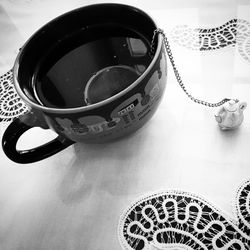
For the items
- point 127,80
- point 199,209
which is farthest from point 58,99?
point 199,209

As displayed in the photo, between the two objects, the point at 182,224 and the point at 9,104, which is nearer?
the point at 182,224

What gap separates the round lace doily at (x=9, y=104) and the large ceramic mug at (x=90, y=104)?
10 cm

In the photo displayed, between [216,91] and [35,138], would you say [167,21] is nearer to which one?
[216,91]

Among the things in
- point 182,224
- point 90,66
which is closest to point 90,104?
point 90,66

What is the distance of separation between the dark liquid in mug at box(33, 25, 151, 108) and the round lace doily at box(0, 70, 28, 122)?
0.10 m

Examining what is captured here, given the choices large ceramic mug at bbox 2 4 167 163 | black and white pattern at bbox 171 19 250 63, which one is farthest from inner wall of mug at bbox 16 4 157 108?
black and white pattern at bbox 171 19 250 63

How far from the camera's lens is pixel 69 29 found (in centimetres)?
37

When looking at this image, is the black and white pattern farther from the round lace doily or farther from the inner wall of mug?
the round lace doily

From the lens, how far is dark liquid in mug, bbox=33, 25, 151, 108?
34cm

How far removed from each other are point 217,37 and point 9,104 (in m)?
0.31

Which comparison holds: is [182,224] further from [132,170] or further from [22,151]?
[22,151]

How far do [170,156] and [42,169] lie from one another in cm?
16

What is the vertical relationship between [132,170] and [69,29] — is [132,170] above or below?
below

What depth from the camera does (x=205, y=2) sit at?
0.47 m
